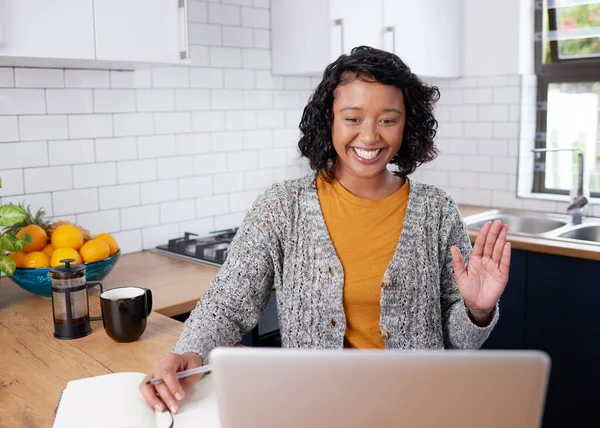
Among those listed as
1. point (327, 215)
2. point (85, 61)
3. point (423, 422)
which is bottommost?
point (423, 422)

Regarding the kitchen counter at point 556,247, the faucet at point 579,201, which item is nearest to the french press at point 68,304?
the kitchen counter at point 556,247

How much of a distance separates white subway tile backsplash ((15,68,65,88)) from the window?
94.8 inches

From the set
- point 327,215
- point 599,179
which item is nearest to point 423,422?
point 327,215

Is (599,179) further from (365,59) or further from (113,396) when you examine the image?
(113,396)

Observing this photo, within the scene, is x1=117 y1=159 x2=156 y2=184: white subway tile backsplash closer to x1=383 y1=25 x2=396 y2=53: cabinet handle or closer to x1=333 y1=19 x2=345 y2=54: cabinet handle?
x1=333 y1=19 x2=345 y2=54: cabinet handle

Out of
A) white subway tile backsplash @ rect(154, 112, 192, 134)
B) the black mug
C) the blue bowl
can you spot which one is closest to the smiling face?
the black mug

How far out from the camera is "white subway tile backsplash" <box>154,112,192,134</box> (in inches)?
107

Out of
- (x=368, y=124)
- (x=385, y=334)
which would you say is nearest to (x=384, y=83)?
(x=368, y=124)

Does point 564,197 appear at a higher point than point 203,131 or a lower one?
lower

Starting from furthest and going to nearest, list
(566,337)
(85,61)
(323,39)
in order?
(323,39) < (566,337) < (85,61)

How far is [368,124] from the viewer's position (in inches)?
61.1

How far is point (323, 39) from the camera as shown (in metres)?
2.88

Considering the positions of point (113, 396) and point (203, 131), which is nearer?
point (113, 396)

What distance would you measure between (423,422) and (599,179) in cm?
287
